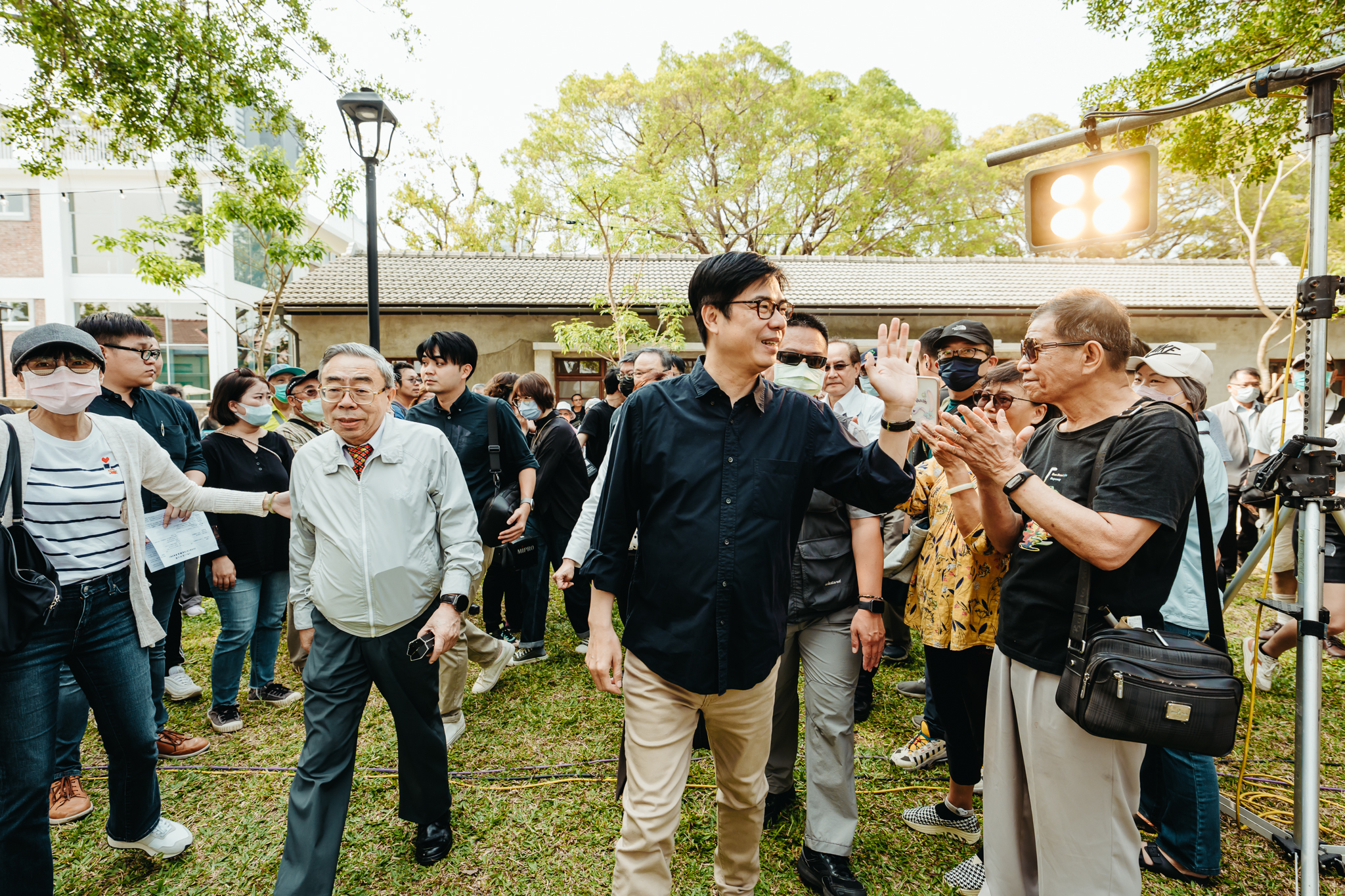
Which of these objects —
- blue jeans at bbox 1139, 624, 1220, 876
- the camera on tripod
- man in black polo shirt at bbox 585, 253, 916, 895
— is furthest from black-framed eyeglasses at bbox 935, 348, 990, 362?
man in black polo shirt at bbox 585, 253, 916, 895

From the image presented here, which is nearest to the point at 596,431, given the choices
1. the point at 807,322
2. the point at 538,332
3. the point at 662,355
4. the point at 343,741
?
the point at 662,355

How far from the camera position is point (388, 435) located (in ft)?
8.79

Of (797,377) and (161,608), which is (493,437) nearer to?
(161,608)

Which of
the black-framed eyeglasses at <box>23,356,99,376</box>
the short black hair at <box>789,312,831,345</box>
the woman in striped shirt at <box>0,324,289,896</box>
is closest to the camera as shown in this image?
the woman in striped shirt at <box>0,324,289,896</box>

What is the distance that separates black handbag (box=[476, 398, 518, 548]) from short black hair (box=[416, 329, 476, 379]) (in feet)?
1.07

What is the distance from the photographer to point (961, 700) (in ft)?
9.34

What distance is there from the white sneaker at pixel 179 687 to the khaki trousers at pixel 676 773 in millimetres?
3632

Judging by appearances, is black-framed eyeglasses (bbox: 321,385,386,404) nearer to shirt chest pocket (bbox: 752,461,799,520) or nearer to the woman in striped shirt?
the woman in striped shirt

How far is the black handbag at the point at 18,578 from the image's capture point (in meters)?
2.11

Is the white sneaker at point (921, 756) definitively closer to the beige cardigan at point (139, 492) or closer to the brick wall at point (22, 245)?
the beige cardigan at point (139, 492)

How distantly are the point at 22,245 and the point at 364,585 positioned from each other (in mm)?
25985

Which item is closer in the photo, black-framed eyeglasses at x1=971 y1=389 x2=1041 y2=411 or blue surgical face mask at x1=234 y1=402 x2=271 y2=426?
black-framed eyeglasses at x1=971 y1=389 x2=1041 y2=411

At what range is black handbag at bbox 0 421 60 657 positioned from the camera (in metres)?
2.11

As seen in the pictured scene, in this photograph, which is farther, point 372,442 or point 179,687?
point 179,687
